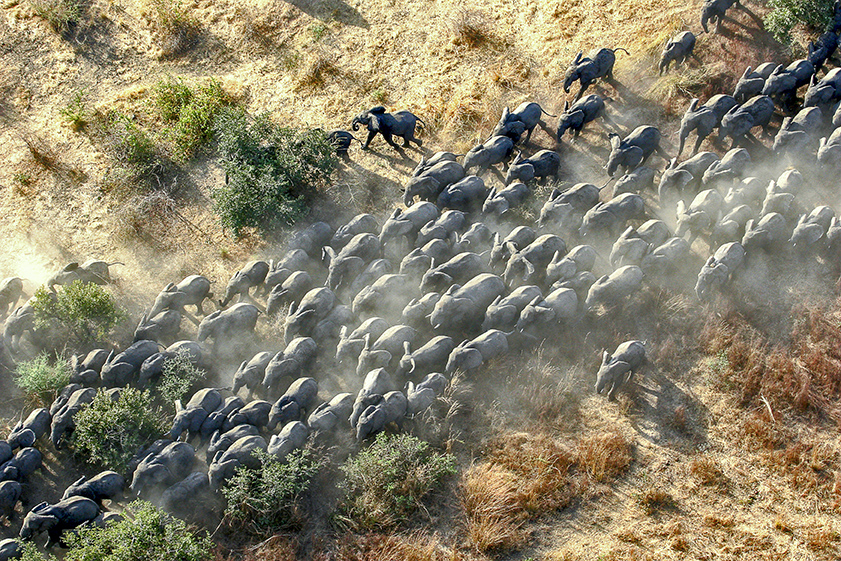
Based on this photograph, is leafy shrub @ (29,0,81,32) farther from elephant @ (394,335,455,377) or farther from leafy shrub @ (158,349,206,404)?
elephant @ (394,335,455,377)

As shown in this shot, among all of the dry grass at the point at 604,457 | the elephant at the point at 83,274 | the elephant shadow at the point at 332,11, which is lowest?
the dry grass at the point at 604,457

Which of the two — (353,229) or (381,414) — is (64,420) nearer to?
(381,414)

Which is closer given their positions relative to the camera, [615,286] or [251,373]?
[251,373]

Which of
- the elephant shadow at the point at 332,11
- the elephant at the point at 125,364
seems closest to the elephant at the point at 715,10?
the elephant shadow at the point at 332,11

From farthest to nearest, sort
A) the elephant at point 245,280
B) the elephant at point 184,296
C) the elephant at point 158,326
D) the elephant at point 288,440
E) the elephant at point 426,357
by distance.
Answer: the elephant at point 245,280 → the elephant at point 184,296 → the elephant at point 158,326 → the elephant at point 426,357 → the elephant at point 288,440

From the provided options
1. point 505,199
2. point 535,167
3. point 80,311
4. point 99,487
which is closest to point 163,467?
point 99,487

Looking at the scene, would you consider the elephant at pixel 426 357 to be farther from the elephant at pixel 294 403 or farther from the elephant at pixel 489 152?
the elephant at pixel 489 152

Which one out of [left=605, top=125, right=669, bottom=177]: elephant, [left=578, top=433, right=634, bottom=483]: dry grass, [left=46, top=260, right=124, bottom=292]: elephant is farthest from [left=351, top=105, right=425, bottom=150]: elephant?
[left=578, top=433, right=634, bottom=483]: dry grass
